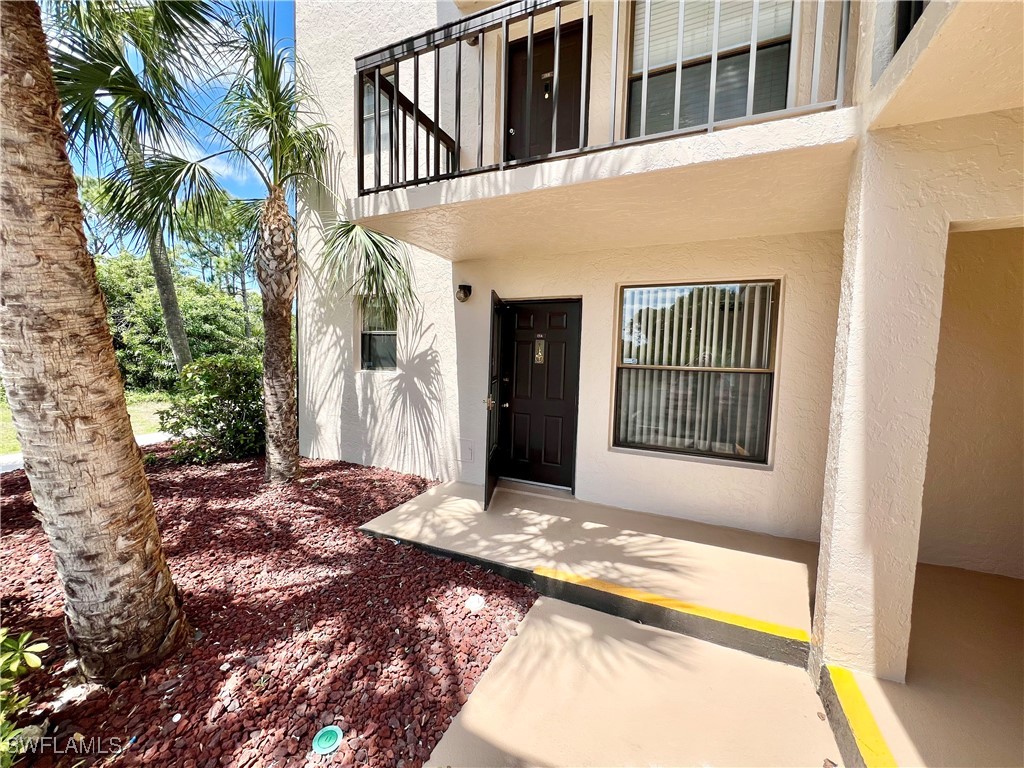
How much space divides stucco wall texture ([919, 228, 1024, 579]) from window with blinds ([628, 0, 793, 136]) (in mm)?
1952

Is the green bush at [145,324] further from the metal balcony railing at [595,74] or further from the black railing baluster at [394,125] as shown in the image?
the black railing baluster at [394,125]

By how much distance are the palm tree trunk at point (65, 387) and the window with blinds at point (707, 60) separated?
3744mm

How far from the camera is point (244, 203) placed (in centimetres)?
552

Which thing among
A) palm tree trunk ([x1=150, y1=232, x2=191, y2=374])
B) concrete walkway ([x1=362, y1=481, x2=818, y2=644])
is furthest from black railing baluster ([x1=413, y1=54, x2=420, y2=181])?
palm tree trunk ([x1=150, y1=232, x2=191, y2=374])

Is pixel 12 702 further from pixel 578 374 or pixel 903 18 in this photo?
pixel 903 18

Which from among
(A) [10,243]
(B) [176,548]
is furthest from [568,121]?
(B) [176,548]

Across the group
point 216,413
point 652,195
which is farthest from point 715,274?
point 216,413

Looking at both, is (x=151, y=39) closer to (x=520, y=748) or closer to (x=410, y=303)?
(x=410, y=303)

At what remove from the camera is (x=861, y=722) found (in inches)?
67.5

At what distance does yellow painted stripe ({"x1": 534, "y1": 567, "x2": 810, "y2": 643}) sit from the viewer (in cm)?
232

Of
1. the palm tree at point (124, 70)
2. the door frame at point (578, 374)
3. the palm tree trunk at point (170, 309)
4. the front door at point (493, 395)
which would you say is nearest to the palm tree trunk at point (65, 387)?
the palm tree at point (124, 70)

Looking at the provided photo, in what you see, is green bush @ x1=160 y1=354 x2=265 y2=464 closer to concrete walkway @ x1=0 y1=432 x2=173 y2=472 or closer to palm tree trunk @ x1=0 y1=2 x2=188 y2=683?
concrete walkway @ x1=0 y1=432 x2=173 y2=472

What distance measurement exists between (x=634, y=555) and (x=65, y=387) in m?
3.62

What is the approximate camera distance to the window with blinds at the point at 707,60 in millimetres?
3350
